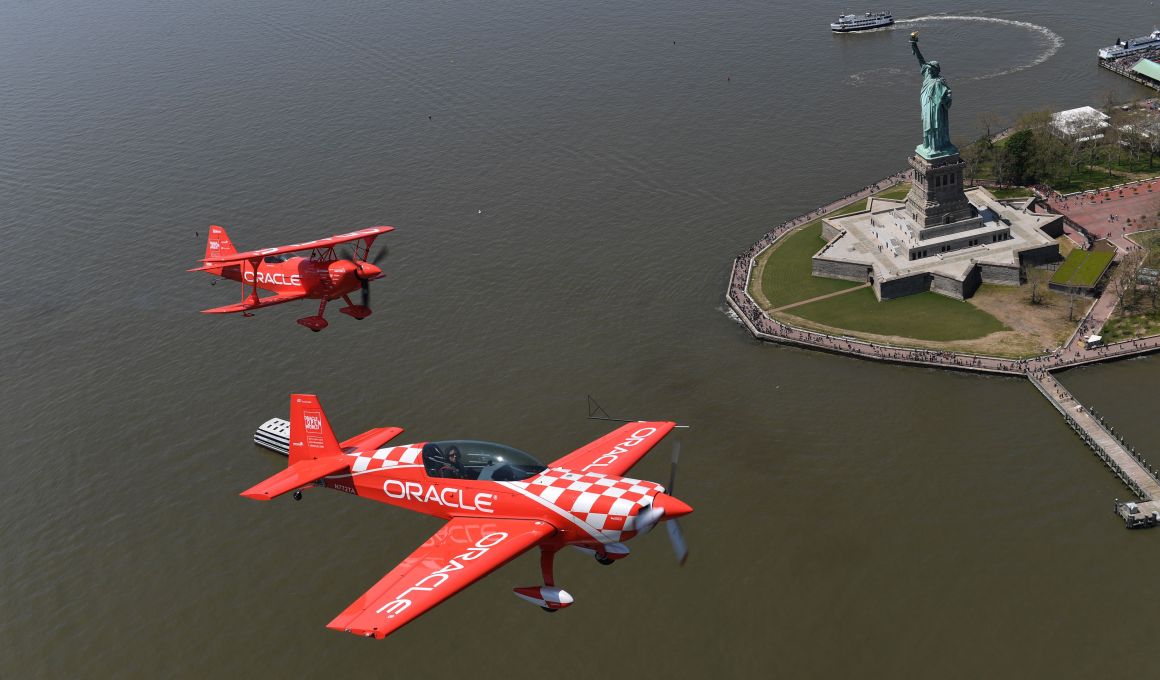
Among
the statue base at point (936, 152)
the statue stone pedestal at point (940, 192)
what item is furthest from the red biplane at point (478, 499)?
the statue base at point (936, 152)

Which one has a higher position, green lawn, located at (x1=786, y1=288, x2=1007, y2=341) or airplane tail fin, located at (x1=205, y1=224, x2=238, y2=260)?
airplane tail fin, located at (x1=205, y1=224, x2=238, y2=260)

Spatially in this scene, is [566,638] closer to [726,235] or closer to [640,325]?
[640,325]

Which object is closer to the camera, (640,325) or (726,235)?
(640,325)

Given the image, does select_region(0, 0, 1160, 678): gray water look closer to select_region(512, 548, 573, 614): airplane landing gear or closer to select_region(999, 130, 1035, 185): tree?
select_region(999, 130, 1035, 185): tree

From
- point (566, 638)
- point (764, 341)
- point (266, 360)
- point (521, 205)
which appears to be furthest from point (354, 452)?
point (521, 205)

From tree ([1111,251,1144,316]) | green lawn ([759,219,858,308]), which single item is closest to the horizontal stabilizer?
green lawn ([759,219,858,308])

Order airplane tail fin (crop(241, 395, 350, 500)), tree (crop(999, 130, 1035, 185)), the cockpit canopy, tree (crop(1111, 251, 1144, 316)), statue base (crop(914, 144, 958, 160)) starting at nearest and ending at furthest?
the cockpit canopy → airplane tail fin (crop(241, 395, 350, 500)) → tree (crop(1111, 251, 1144, 316)) → statue base (crop(914, 144, 958, 160)) → tree (crop(999, 130, 1035, 185))
